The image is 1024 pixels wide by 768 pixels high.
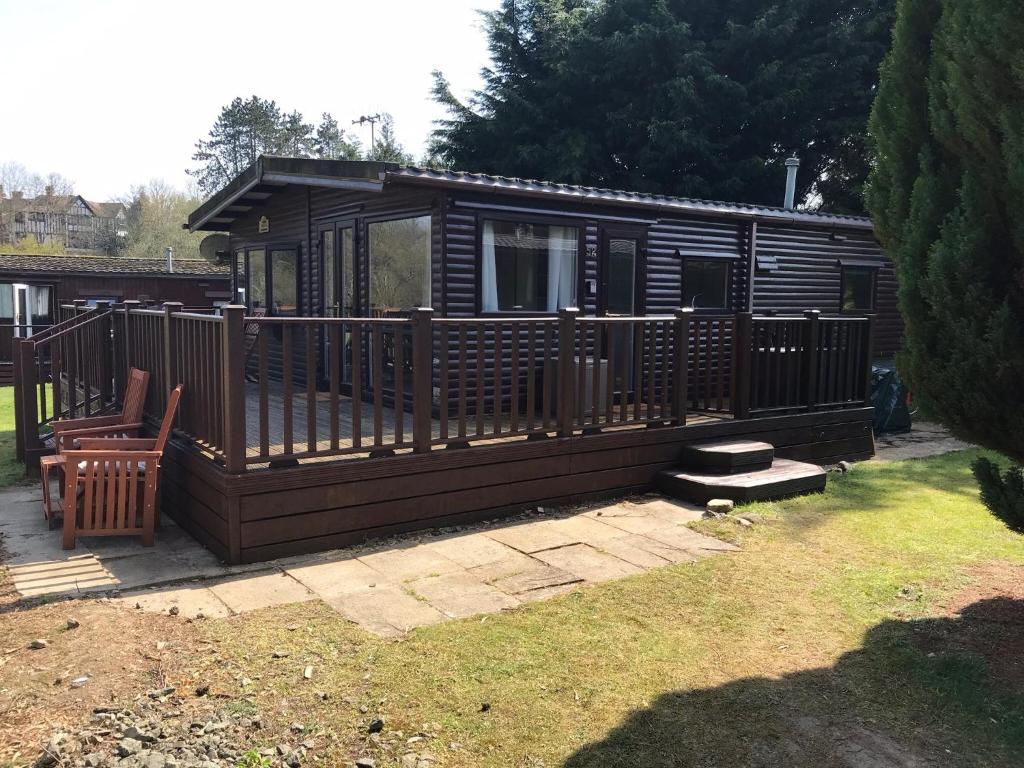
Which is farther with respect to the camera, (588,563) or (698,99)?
(698,99)

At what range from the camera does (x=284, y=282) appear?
10328 millimetres

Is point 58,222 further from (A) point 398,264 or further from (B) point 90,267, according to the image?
(A) point 398,264

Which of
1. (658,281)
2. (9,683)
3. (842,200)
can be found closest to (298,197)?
(658,281)

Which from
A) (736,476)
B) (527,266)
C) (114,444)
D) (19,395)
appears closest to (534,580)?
(736,476)

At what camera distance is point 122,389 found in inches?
293

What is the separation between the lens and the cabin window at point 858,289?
11688 millimetres

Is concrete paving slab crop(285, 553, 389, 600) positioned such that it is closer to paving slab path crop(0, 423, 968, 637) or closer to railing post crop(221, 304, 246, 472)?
paving slab path crop(0, 423, 968, 637)

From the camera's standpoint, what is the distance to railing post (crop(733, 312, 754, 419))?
23.1ft

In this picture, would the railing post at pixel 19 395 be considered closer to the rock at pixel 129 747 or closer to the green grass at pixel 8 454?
the green grass at pixel 8 454

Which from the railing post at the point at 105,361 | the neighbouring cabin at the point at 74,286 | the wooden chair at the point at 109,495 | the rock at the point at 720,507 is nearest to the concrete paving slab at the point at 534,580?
the rock at the point at 720,507

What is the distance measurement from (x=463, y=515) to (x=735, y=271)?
600 cm

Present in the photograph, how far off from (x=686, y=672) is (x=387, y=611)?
1.42 m

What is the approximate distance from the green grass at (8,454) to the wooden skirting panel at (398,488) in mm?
1985

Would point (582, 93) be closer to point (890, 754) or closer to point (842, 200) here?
point (842, 200)
